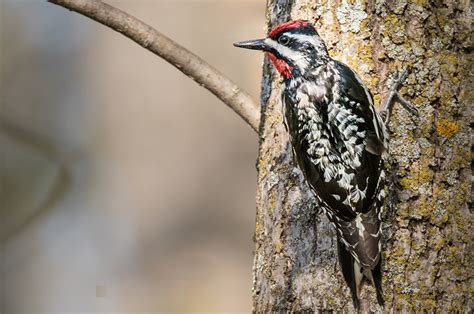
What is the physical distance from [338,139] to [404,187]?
35 cm

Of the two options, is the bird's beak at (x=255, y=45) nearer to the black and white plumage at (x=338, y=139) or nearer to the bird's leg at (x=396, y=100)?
the black and white plumage at (x=338, y=139)

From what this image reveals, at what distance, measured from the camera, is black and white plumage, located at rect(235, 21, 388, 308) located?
272 centimetres

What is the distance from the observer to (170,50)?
3408mm

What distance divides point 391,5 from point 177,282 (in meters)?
4.33

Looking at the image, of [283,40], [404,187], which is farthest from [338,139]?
[283,40]

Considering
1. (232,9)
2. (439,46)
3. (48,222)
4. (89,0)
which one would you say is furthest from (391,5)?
(48,222)

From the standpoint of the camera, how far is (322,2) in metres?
2.99

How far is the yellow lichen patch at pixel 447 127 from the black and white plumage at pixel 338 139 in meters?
0.21

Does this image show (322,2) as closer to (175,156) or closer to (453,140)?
(453,140)

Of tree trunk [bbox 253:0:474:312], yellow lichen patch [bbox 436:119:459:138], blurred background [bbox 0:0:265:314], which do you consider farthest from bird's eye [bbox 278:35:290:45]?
blurred background [bbox 0:0:265:314]

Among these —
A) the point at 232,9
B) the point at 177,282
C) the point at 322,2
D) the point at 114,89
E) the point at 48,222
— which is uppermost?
the point at 232,9

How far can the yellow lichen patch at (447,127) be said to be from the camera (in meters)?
2.78

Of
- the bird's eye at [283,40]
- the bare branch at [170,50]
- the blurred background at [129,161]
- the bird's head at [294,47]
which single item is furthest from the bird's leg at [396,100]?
the blurred background at [129,161]

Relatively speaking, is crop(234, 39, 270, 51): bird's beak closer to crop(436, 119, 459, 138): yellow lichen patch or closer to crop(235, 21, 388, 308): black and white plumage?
crop(235, 21, 388, 308): black and white plumage
